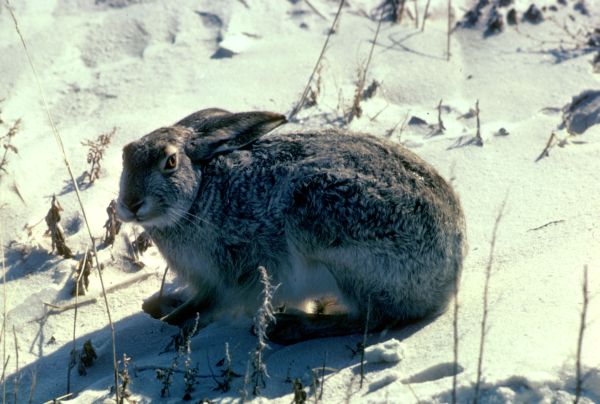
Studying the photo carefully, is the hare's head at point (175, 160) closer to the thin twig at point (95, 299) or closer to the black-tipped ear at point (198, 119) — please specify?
the black-tipped ear at point (198, 119)

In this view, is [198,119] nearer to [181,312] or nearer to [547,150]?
[181,312]

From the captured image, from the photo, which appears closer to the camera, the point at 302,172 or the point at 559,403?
the point at 559,403

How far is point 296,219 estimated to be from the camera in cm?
515

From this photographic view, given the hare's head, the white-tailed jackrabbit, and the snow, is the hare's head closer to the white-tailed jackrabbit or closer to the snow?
the white-tailed jackrabbit

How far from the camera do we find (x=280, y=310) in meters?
5.61

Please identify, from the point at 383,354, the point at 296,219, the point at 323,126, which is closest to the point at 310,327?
the point at 296,219

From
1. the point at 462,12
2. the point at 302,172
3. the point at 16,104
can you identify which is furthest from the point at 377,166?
the point at 462,12

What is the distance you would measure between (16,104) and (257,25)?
241cm

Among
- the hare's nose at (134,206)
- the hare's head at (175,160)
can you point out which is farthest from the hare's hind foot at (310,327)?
the hare's nose at (134,206)

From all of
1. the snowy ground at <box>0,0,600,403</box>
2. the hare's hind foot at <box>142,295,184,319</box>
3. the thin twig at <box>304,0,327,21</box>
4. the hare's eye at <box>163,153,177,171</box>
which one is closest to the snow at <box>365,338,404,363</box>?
the snowy ground at <box>0,0,600,403</box>

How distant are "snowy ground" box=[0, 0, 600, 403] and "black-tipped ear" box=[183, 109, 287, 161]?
41.6 inches

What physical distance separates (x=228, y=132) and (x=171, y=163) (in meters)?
0.40

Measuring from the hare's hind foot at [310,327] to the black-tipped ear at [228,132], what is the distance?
1064 millimetres

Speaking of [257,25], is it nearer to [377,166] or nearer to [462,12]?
[462,12]
